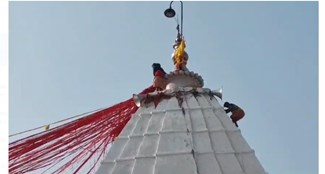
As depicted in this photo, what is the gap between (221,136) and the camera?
5.42 meters

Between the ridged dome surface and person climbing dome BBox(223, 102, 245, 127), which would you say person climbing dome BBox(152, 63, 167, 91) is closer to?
the ridged dome surface

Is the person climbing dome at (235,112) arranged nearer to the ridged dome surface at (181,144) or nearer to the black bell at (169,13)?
the ridged dome surface at (181,144)

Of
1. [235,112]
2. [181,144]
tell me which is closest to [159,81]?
[235,112]

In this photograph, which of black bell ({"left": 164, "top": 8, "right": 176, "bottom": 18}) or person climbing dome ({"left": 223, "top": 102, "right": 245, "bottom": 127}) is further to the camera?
black bell ({"left": 164, "top": 8, "right": 176, "bottom": 18})

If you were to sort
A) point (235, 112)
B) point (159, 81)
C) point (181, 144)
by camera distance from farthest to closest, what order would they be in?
point (159, 81) → point (235, 112) → point (181, 144)

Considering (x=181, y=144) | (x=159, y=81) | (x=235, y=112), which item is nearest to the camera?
(x=181, y=144)

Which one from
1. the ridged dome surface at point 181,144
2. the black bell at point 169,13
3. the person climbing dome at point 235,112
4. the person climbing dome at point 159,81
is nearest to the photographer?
the ridged dome surface at point 181,144

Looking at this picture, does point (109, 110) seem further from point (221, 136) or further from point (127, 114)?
point (221, 136)

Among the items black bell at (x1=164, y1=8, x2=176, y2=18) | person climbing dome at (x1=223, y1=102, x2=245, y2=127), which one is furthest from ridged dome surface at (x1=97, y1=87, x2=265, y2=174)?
black bell at (x1=164, y1=8, x2=176, y2=18)

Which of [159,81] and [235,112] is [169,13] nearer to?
[159,81]

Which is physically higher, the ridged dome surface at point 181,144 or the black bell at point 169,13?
the black bell at point 169,13

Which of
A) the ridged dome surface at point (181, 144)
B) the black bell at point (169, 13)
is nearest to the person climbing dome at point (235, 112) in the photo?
the ridged dome surface at point (181, 144)

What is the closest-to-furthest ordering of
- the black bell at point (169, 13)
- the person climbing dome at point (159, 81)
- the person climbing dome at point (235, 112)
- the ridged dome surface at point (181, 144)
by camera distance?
the ridged dome surface at point (181, 144)
the person climbing dome at point (235, 112)
the person climbing dome at point (159, 81)
the black bell at point (169, 13)

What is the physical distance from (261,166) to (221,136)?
605 mm
